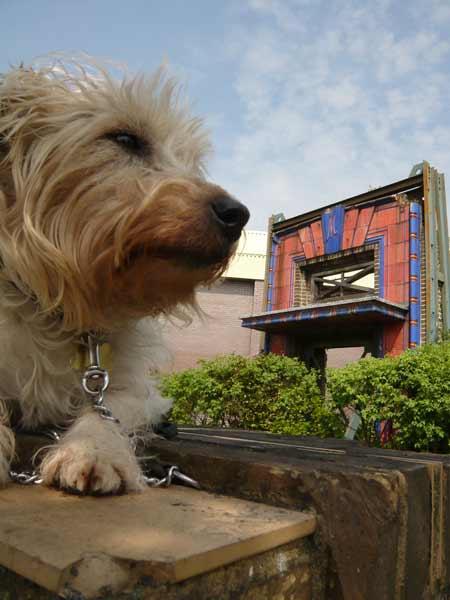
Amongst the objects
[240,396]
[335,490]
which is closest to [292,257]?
[240,396]

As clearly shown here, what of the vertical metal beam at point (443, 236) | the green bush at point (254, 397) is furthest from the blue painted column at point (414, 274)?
the green bush at point (254, 397)

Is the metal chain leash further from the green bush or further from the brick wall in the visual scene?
the brick wall

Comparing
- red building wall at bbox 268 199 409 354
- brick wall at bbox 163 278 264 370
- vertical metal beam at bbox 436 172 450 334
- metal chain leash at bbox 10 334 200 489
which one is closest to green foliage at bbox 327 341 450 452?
red building wall at bbox 268 199 409 354

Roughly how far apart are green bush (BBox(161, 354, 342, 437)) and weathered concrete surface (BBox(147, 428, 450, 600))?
7.17 m

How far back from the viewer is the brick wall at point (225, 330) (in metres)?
19.6

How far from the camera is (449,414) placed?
255 inches

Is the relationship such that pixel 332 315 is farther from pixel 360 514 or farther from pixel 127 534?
pixel 127 534

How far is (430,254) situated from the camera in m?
9.78

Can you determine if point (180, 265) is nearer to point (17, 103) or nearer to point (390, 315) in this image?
point (17, 103)

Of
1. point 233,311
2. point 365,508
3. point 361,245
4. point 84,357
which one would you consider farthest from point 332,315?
point 233,311

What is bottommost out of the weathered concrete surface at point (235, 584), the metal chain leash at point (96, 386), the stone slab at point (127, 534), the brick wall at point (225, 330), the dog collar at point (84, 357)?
the weathered concrete surface at point (235, 584)

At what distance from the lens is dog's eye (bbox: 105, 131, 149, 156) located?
7.24 feet

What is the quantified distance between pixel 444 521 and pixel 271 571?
820 millimetres

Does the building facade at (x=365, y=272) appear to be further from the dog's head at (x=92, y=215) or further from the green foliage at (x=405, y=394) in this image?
the dog's head at (x=92, y=215)
